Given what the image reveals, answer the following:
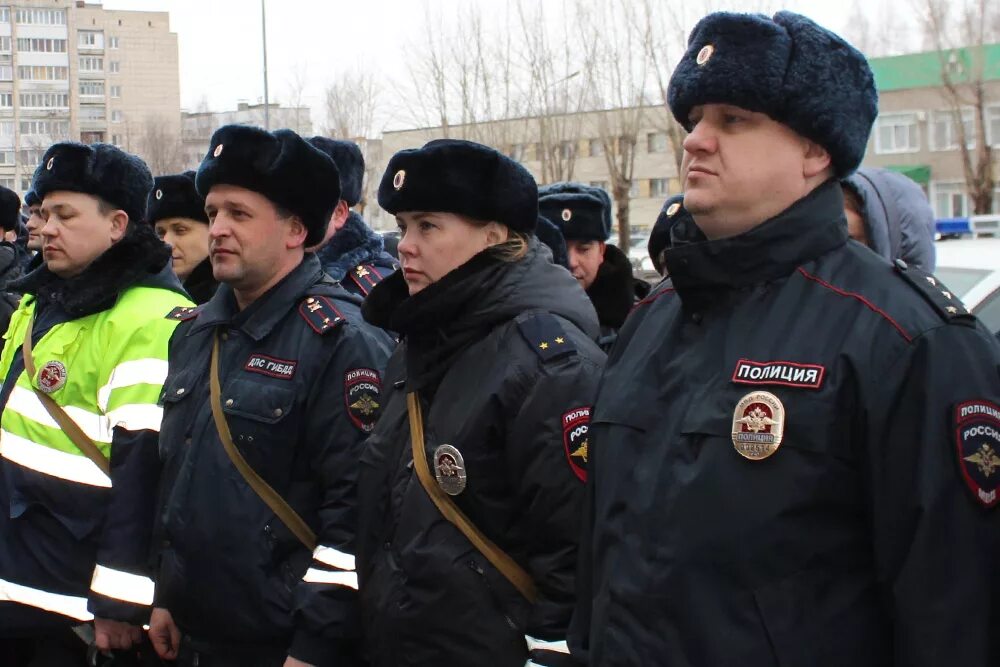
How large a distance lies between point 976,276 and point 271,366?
339 centimetres

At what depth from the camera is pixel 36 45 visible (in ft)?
309

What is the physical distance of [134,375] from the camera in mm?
4336

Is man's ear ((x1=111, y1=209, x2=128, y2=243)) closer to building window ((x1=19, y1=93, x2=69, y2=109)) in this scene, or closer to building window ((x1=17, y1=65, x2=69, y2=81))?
building window ((x1=19, y1=93, x2=69, y2=109))

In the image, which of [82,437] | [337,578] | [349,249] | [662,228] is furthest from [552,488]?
[349,249]

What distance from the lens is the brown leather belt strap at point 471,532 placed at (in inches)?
121

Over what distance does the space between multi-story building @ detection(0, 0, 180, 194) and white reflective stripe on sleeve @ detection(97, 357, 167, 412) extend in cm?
7804

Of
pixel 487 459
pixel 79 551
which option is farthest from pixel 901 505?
pixel 79 551

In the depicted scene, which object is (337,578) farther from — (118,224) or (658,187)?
(658,187)

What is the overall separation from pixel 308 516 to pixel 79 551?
113 centimetres

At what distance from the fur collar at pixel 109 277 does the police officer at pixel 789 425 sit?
2.53m

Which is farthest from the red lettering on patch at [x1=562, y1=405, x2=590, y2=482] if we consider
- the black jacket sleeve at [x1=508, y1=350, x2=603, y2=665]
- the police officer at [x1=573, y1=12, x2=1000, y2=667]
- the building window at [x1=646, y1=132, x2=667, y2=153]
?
the building window at [x1=646, y1=132, x2=667, y2=153]

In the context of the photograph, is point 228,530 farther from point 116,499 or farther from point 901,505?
point 901,505

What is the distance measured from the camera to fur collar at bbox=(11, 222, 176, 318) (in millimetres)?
4504

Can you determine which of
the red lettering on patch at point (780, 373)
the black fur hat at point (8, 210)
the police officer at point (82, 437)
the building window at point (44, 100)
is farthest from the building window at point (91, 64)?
the red lettering on patch at point (780, 373)
